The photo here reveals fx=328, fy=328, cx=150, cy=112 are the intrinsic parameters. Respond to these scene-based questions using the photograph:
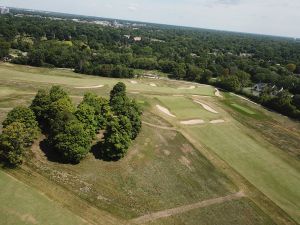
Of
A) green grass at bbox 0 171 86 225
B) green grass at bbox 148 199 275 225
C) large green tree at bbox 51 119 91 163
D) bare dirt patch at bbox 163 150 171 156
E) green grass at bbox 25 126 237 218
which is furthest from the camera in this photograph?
bare dirt patch at bbox 163 150 171 156

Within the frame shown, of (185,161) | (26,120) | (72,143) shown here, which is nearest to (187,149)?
(185,161)

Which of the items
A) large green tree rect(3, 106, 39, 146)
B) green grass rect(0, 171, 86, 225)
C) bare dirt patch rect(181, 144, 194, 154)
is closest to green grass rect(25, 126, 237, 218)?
bare dirt patch rect(181, 144, 194, 154)

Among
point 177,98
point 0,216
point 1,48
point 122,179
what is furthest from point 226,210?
point 1,48

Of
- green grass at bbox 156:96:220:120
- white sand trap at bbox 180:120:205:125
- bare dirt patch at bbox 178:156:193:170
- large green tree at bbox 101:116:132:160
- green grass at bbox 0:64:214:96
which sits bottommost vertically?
green grass at bbox 0:64:214:96

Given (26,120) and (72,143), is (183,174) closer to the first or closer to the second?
(72,143)

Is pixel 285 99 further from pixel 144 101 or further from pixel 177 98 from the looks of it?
pixel 144 101

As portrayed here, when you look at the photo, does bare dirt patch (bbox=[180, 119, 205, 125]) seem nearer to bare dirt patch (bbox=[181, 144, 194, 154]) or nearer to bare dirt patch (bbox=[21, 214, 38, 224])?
bare dirt patch (bbox=[181, 144, 194, 154])
